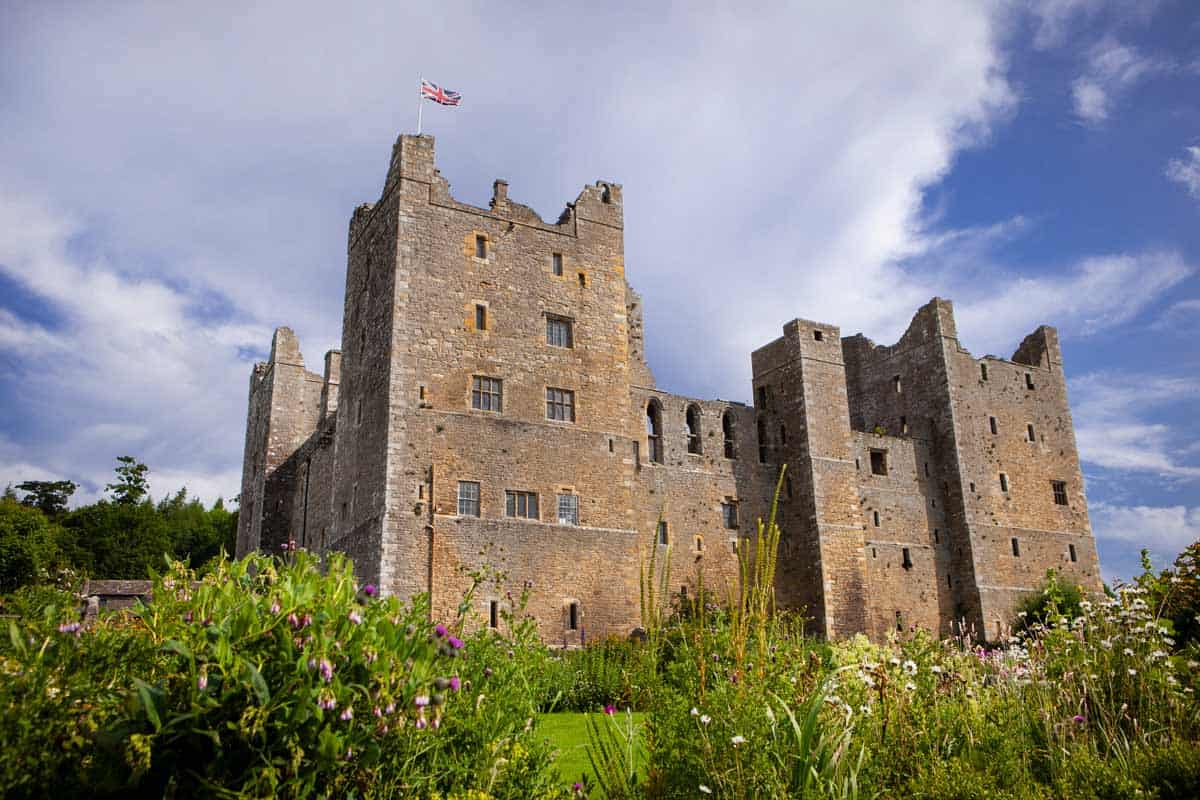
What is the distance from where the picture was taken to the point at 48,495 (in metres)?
68.8

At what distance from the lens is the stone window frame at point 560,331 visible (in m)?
28.5

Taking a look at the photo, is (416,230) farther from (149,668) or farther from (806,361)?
(149,668)

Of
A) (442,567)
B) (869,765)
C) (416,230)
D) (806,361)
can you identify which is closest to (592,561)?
(442,567)

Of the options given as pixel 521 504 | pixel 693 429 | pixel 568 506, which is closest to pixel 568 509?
pixel 568 506

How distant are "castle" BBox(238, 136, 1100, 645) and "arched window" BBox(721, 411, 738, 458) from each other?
9 centimetres

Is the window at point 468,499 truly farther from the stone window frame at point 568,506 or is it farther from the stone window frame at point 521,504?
the stone window frame at point 568,506

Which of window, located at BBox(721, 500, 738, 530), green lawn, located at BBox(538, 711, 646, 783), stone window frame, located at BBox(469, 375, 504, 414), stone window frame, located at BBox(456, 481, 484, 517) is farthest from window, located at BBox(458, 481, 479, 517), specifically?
window, located at BBox(721, 500, 738, 530)

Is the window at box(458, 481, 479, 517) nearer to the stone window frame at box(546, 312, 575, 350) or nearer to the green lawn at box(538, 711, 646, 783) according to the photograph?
→ the stone window frame at box(546, 312, 575, 350)

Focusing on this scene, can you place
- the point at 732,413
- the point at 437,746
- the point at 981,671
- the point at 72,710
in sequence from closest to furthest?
the point at 72,710 < the point at 437,746 < the point at 981,671 < the point at 732,413

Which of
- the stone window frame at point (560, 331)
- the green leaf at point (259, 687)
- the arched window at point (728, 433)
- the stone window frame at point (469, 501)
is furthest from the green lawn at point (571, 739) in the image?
the arched window at point (728, 433)

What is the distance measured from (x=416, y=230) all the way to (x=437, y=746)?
870 inches

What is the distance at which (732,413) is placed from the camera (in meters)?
36.6

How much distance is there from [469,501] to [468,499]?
0.06 metres

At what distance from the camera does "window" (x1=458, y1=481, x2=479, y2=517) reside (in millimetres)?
25359
